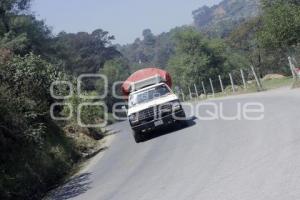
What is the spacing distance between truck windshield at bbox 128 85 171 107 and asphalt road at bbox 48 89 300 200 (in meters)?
2.46

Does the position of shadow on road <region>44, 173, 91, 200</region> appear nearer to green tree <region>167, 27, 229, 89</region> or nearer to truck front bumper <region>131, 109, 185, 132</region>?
truck front bumper <region>131, 109, 185, 132</region>

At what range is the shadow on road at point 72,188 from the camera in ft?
43.2

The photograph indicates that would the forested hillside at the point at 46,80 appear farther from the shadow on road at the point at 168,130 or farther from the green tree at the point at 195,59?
the shadow on road at the point at 168,130

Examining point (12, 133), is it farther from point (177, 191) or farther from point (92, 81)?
point (92, 81)

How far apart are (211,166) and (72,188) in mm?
4596

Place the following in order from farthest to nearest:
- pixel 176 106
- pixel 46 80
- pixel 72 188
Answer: pixel 46 80, pixel 176 106, pixel 72 188

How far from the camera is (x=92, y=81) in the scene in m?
100

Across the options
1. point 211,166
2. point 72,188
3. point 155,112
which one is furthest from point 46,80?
point 211,166

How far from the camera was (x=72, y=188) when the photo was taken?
1402 cm

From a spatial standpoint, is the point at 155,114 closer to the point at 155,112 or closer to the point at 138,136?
the point at 155,112

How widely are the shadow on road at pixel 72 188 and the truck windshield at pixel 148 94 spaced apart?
584 centimetres

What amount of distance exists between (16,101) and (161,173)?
7.80 meters

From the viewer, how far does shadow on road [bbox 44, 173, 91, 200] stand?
13.2m

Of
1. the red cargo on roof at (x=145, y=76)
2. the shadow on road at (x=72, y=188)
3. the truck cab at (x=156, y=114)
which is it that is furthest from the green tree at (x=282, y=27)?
the shadow on road at (x=72, y=188)
